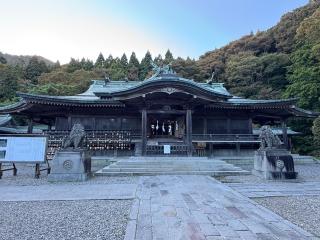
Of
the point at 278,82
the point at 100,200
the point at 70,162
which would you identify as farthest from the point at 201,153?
the point at 278,82

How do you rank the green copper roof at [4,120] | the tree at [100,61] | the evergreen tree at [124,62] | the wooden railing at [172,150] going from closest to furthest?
1. the wooden railing at [172,150]
2. the green copper roof at [4,120]
3. the evergreen tree at [124,62]
4. the tree at [100,61]

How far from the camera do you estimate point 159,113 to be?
16.3 meters

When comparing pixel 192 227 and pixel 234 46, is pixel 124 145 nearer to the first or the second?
pixel 192 227

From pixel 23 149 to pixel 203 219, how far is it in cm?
862

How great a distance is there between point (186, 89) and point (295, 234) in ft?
37.8

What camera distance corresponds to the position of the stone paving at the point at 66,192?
6.64 metres

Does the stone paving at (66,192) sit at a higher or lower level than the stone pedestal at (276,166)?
lower

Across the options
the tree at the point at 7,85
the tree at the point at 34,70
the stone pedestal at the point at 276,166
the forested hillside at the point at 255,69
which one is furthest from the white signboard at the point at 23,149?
the tree at the point at 34,70

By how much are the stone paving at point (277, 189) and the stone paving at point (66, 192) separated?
135 inches

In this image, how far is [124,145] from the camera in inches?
656

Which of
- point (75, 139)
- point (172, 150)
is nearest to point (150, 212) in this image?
point (75, 139)

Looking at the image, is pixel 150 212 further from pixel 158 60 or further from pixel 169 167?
pixel 158 60

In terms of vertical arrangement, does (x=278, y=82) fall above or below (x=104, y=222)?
above

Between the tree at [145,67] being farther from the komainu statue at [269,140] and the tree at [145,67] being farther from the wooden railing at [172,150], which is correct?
the komainu statue at [269,140]
